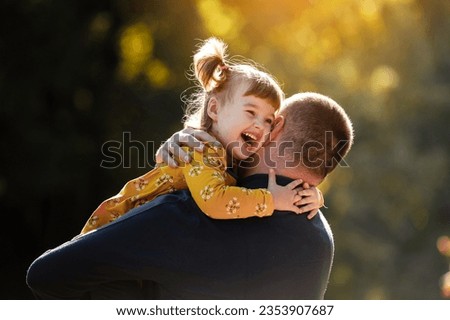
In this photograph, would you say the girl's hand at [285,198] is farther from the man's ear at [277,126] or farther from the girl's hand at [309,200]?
the man's ear at [277,126]

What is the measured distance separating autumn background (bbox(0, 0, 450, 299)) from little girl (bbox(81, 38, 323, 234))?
3297 millimetres

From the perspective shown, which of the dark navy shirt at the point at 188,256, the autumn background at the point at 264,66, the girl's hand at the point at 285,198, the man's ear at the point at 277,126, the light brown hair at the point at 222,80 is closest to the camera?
the dark navy shirt at the point at 188,256

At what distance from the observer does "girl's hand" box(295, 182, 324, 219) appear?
8.41ft

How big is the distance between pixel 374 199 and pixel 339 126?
11802 millimetres

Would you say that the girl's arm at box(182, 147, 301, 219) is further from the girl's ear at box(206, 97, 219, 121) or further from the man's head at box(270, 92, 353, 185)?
the girl's ear at box(206, 97, 219, 121)

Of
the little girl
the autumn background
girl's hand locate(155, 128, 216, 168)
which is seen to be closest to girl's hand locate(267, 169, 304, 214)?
the little girl

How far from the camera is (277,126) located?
269 centimetres

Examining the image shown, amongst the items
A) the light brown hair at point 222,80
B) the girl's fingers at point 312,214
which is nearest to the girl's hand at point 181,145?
the light brown hair at point 222,80

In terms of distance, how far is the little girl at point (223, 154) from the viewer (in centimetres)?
251

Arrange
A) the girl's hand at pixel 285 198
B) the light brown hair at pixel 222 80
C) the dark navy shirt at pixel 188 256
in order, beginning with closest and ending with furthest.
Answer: the dark navy shirt at pixel 188 256
the girl's hand at pixel 285 198
the light brown hair at pixel 222 80

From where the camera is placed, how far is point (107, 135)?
32.5 feet

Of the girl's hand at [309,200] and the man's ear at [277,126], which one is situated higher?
the man's ear at [277,126]

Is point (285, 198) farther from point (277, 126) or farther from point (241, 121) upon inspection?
point (241, 121)

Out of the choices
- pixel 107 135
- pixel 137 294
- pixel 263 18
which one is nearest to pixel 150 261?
pixel 137 294
